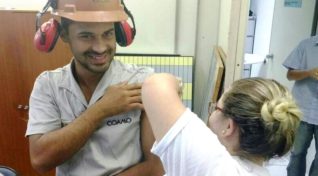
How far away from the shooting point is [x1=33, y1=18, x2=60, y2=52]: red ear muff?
1142 millimetres

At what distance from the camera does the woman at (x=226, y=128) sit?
661mm

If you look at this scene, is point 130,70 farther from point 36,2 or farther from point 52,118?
point 36,2

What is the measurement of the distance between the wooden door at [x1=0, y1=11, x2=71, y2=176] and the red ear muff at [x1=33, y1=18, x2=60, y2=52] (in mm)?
962

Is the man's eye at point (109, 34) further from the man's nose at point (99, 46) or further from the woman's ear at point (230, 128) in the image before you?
the woman's ear at point (230, 128)

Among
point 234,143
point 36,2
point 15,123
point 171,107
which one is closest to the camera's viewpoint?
point 171,107

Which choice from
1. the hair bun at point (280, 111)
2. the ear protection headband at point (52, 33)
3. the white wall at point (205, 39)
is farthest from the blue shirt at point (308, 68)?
the hair bun at point (280, 111)

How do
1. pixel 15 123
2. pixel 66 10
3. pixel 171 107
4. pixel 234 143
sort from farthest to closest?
1. pixel 15 123
2. pixel 66 10
3. pixel 234 143
4. pixel 171 107

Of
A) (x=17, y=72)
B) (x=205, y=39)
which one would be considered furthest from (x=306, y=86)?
(x=17, y=72)

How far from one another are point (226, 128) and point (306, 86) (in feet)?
6.19

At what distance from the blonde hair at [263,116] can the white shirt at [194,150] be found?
12 centimetres

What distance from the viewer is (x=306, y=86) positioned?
2.40 metres

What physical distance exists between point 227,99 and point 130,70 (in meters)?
0.49

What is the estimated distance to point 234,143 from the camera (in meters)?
0.81

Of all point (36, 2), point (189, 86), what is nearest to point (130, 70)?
point (189, 86)
